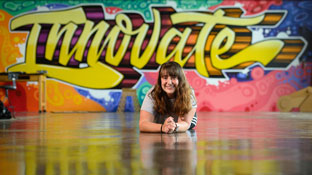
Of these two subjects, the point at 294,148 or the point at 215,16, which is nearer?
the point at 294,148

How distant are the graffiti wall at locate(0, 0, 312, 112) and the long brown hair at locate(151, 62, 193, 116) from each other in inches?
258

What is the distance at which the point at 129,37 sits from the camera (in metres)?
9.77

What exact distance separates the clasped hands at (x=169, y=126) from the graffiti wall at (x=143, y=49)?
668cm

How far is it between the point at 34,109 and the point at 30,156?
8.02m

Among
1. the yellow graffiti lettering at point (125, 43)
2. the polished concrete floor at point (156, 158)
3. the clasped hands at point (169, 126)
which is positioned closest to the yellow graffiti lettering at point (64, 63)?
the yellow graffiti lettering at point (125, 43)

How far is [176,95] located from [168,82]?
0.14 meters

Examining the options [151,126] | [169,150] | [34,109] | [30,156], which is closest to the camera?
[30,156]

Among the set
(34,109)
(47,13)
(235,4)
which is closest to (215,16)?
(235,4)

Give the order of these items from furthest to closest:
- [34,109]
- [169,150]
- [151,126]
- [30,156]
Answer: [34,109], [151,126], [169,150], [30,156]

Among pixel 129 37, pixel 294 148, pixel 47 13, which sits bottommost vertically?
pixel 294 148

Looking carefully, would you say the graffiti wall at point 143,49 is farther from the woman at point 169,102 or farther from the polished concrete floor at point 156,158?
the polished concrete floor at point 156,158

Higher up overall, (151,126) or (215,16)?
(215,16)

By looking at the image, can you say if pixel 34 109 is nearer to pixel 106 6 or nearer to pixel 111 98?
pixel 111 98

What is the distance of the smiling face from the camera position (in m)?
3.08
